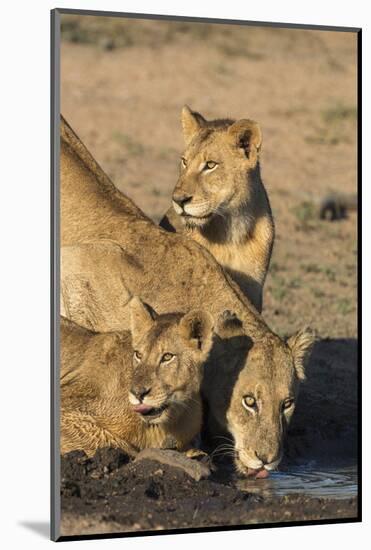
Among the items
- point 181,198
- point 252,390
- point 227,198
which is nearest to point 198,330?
point 252,390

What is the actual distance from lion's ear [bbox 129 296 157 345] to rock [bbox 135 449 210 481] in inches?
23.4

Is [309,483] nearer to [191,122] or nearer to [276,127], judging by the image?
[191,122]

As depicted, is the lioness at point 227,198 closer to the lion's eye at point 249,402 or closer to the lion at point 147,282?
the lion at point 147,282

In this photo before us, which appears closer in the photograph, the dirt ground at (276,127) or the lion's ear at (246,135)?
the lion's ear at (246,135)

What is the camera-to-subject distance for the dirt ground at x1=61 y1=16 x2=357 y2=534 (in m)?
12.6

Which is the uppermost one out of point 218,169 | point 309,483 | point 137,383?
point 218,169

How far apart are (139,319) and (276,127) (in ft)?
31.9

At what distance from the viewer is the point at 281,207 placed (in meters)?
16.0

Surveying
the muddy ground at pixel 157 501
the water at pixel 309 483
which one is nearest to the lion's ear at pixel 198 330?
the muddy ground at pixel 157 501

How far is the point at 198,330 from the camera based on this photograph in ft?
28.6

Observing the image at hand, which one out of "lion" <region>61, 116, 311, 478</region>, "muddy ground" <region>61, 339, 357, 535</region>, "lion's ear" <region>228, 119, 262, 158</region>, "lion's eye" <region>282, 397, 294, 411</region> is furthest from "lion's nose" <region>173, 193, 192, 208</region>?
"muddy ground" <region>61, 339, 357, 535</region>

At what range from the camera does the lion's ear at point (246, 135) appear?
9789 millimetres

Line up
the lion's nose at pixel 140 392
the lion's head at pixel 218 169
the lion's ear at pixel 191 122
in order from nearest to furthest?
the lion's nose at pixel 140 392
the lion's head at pixel 218 169
the lion's ear at pixel 191 122

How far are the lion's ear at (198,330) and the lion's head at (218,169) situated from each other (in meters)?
1.08
